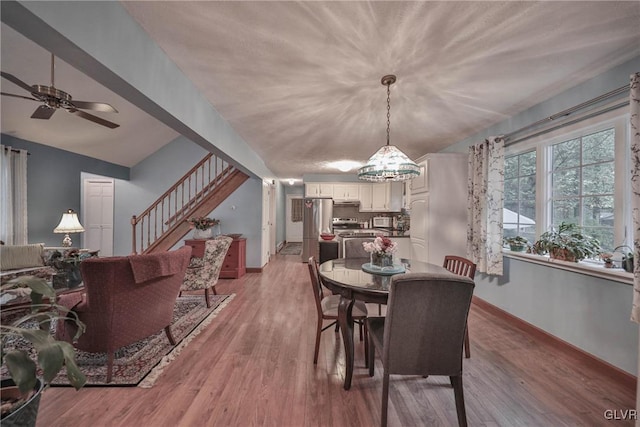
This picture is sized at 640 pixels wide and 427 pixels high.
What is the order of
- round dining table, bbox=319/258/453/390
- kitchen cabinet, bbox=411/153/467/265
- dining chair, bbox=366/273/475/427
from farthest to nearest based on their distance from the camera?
1. kitchen cabinet, bbox=411/153/467/265
2. round dining table, bbox=319/258/453/390
3. dining chair, bbox=366/273/475/427

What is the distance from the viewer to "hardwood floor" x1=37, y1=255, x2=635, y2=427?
1574mm

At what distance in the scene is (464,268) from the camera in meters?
2.40

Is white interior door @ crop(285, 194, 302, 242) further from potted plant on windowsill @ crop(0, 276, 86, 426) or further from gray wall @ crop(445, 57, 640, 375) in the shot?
potted plant on windowsill @ crop(0, 276, 86, 426)

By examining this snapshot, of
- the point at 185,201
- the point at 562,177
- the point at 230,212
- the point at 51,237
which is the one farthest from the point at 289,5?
the point at 51,237

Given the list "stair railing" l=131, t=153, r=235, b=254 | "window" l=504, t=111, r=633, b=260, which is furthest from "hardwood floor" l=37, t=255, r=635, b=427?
"stair railing" l=131, t=153, r=235, b=254

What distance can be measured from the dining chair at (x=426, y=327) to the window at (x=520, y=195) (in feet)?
7.16

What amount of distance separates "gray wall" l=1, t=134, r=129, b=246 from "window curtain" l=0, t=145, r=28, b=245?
33 cm

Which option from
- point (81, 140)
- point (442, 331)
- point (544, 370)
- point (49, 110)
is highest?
point (81, 140)

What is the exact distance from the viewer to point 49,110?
2512mm

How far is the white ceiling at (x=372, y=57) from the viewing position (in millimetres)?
1436

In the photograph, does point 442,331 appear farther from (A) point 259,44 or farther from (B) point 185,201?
(B) point 185,201

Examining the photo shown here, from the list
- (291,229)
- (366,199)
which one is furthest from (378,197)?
(291,229)

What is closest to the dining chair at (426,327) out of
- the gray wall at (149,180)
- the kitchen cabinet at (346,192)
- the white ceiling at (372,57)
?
the white ceiling at (372,57)

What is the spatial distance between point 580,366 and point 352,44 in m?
3.04
